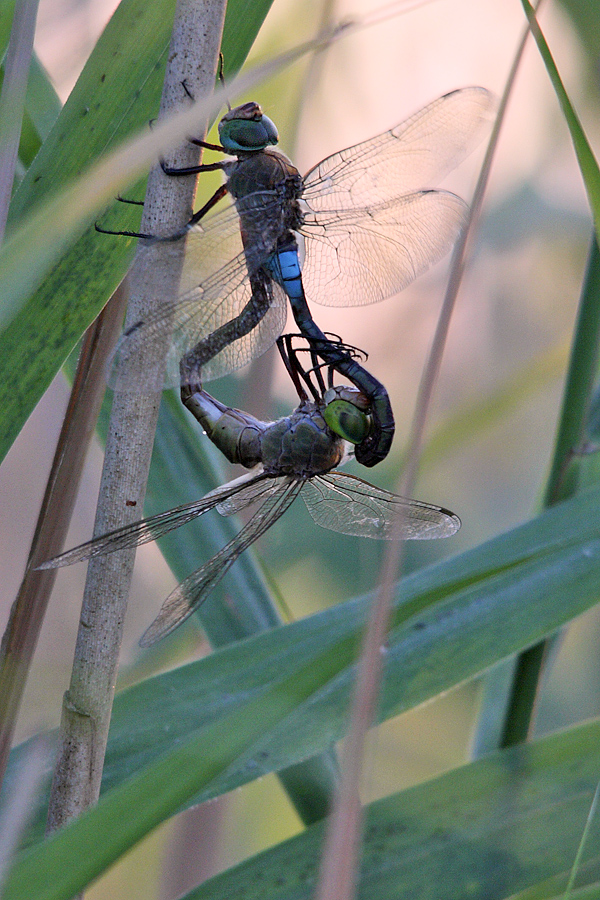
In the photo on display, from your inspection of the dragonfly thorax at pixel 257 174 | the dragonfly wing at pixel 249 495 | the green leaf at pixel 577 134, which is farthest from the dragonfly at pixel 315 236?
the green leaf at pixel 577 134

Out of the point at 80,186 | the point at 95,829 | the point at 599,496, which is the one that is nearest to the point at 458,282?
the point at 80,186

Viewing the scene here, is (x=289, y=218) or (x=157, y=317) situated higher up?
(x=289, y=218)

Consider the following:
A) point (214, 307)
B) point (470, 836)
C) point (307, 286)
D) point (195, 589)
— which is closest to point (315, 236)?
point (307, 286)

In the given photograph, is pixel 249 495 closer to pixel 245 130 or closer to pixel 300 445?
pixel 300 445

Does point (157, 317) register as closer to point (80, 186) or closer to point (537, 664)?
point (80, 186)

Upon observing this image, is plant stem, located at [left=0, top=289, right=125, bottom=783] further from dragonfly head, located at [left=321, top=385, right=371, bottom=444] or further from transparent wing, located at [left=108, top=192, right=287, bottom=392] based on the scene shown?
dragonfly head, located at [left=321, top=385, right=371, bottom=444]

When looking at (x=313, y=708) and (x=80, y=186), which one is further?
(x=313, y=708)

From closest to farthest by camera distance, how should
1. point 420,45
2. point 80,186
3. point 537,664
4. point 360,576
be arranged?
point 80,186
point 537,664
point 420,45
point 360,576
